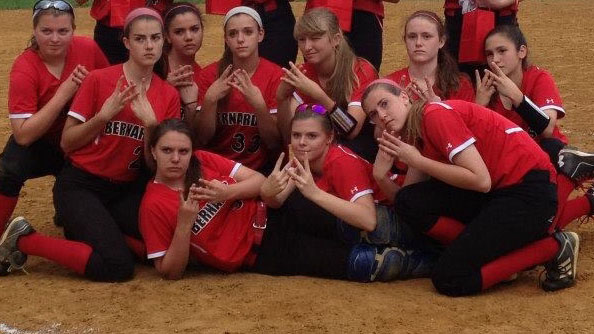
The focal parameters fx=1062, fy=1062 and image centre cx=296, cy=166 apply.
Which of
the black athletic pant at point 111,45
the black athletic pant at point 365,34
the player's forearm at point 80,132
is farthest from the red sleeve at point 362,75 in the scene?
the black athletic pant at point 111,45

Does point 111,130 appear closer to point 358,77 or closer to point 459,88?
point 358,77

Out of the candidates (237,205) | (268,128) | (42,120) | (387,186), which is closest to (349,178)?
(387,186)

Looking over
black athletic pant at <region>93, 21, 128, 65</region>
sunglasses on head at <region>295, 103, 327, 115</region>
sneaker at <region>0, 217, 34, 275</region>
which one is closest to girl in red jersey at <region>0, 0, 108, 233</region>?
sneaker at <region>0, 217, 34, 275</region>

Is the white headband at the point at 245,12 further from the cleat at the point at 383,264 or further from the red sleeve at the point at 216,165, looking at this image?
the cleat at the point at 383,264

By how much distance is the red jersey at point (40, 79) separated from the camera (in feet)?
19.9

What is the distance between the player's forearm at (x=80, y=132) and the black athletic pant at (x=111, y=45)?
1.24 meters

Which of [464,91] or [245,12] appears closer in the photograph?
[464,91]

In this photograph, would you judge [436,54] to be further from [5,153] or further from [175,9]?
[5,153]

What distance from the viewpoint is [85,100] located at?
592 centimetres

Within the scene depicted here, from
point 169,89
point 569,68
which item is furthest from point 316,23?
point 569,68

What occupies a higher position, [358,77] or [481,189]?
[358,77]

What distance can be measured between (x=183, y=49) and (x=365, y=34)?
4.00 feet

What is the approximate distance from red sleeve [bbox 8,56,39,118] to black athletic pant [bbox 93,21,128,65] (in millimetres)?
1016

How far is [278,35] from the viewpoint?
7.02 m
